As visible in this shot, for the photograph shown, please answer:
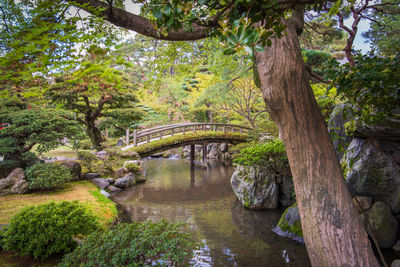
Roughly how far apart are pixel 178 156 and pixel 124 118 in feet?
31.9

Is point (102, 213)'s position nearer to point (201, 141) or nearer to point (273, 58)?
point (273, 58)

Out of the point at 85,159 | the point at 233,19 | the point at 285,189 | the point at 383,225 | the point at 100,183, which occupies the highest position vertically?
the point at 233,19

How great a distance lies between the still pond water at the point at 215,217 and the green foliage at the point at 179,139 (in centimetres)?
164

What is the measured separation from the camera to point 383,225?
4.65 meters

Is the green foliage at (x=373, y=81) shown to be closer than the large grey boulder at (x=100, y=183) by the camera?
Yes

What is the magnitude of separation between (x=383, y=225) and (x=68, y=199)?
25.8ft

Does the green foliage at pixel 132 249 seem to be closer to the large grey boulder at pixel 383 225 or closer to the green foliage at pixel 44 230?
the green foliage at pixel 44 230

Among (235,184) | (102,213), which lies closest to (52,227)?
(102,213)

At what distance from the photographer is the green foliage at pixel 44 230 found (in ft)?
11.0

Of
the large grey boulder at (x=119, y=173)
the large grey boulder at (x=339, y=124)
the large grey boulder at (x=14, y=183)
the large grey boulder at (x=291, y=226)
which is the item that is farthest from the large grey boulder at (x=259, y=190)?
the large grey boulder at (x=14, y=183)

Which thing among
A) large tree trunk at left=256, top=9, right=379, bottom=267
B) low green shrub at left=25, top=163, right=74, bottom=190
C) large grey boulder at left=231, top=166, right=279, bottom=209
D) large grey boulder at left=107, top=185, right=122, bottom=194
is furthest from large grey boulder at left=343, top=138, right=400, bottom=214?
large grey boulder at left=107, top=185, right=122, bottom=194

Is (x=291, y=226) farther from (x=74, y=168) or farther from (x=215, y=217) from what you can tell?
(x=74, y=168)

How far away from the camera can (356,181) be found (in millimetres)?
5184

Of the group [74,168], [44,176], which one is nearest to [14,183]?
[44,176]
